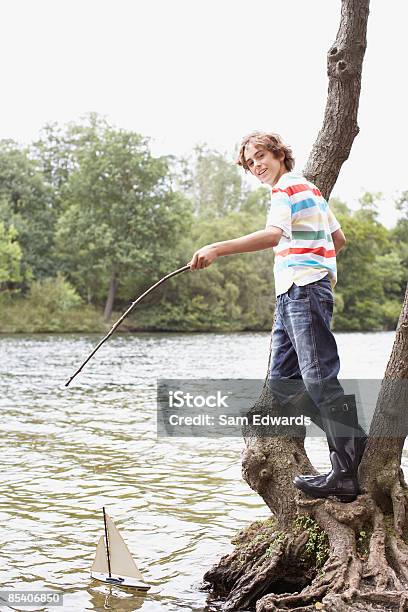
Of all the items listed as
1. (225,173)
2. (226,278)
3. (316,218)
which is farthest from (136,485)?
(225,173)

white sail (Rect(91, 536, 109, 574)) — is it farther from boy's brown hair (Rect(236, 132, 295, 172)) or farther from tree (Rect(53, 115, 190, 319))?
tree (Rect(53, 115, 190, 319))

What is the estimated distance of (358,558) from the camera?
4500mm

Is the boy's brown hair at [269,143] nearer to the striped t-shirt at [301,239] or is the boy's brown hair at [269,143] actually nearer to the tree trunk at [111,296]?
the striped t-shirt at [301,239]

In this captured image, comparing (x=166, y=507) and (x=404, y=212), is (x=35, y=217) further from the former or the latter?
(x=166, y=507)

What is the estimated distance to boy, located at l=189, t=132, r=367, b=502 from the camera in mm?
4531

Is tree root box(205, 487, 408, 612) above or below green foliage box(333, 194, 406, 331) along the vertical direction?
below

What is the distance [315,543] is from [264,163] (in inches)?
90.8

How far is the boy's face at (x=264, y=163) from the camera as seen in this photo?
471 centimetres

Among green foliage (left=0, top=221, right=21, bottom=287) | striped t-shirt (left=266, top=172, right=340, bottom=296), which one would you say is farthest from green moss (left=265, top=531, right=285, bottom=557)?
green foliage (left=0, top=221, right=21, bottom=287)

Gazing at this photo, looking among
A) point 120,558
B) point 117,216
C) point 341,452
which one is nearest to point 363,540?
point 341,452

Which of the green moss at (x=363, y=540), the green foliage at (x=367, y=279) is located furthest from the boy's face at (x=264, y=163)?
the green foliage at (x=367, y=279)

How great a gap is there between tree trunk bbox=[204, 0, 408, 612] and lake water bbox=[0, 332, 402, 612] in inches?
19.9

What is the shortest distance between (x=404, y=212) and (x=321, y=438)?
233 feet

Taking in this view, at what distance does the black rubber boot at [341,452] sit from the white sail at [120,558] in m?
1.34
